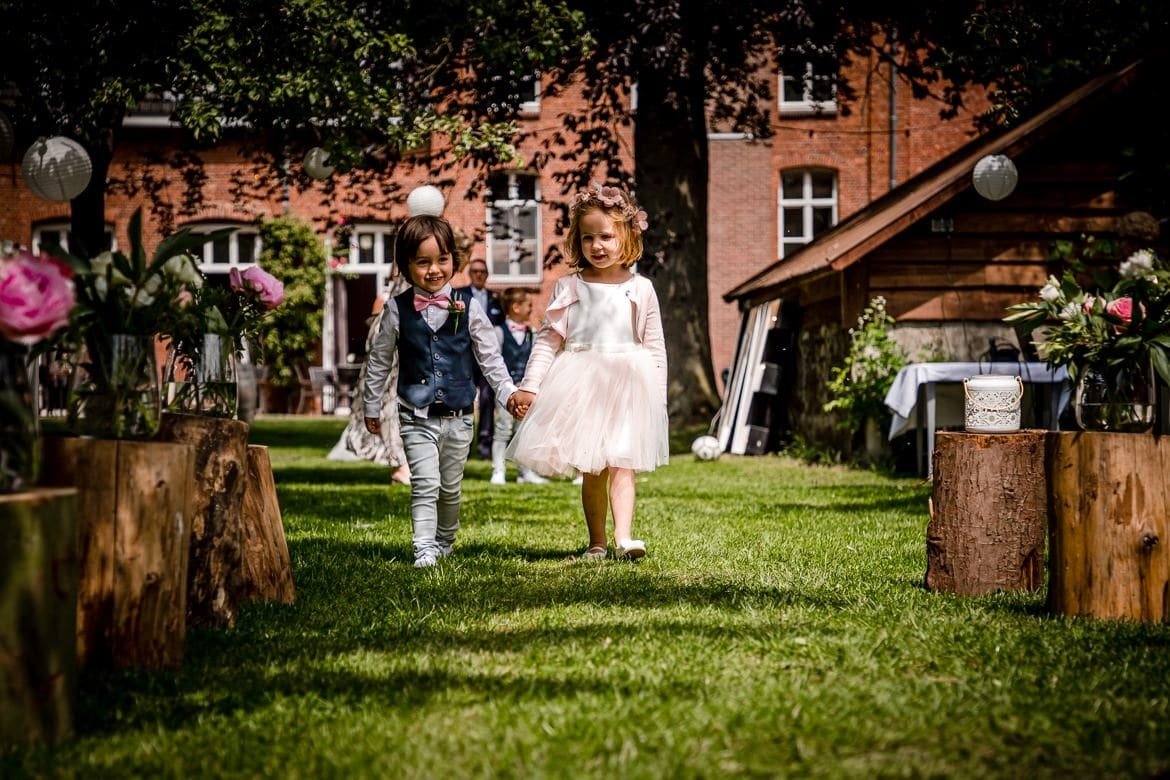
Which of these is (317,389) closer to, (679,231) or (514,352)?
(679,231)

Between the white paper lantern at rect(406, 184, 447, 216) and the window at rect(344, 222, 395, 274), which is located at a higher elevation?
the window at rect(344, 222, 395, 274)

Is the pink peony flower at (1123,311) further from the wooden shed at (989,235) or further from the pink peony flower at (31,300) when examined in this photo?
the wooden shed at (989,235)

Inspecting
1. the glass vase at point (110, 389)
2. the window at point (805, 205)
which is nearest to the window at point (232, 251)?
the window at point (805, 205)

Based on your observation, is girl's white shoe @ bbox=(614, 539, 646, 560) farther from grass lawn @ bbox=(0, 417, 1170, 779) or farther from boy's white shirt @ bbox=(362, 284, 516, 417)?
boy's white shirt @ bbox=(362, 284, 516, 417)

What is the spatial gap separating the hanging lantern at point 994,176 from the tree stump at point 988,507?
743cm

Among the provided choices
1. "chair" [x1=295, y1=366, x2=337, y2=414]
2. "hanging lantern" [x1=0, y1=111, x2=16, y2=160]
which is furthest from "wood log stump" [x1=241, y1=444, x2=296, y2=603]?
"chair" [x1=295, y1=366, x2=337, y2=414]

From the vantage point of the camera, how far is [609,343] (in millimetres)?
6230

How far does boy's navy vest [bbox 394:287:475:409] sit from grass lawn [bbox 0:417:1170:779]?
2.66ft

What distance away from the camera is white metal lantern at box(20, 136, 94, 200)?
9656 mm

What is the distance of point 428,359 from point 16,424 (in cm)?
307

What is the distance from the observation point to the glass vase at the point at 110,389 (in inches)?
146

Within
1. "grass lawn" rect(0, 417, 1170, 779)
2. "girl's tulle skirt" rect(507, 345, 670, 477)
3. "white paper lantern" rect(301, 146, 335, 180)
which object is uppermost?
"white paper lantern" rect(301, 146, 335, 180)

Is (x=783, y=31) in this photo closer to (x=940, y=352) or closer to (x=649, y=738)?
(x=940, y=352)

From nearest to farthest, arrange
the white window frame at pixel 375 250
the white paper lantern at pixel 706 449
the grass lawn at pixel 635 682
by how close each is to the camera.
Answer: the grass lawn at pixel 635 682 < the white paper lantern at pixel 706 449 < the white window frame at pixel 375 250
